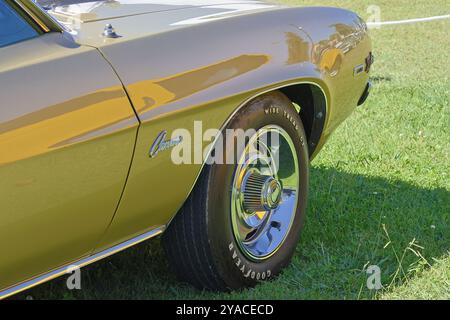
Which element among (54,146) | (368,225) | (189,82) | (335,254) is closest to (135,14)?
(189,82)

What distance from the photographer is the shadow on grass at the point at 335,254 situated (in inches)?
140

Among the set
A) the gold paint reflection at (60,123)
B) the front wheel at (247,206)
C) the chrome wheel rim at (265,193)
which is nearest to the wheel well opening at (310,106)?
the front wheel at (247,206)

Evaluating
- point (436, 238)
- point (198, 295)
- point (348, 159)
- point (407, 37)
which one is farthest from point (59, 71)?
point (407, 37)

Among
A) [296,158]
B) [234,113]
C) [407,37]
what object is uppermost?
[234,113]

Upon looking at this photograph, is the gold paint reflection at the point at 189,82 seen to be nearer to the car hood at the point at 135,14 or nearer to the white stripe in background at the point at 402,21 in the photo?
the car hood at the point at 135,14

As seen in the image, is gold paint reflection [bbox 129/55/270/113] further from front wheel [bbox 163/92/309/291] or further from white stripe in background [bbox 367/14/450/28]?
white stripe in background [bbox 367/14/450/28]

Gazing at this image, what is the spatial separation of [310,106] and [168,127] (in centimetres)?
114

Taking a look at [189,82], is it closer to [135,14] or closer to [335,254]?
[135,14]

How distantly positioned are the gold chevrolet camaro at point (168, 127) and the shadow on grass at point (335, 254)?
0.16 meters

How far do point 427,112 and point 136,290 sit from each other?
357 centimetres

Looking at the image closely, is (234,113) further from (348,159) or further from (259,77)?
(348,159)

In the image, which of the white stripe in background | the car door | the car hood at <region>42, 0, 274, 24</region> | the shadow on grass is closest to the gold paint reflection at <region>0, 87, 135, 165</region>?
the car door

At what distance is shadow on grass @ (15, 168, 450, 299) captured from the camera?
356 centimetres

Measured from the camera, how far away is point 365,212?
14.8 feet
